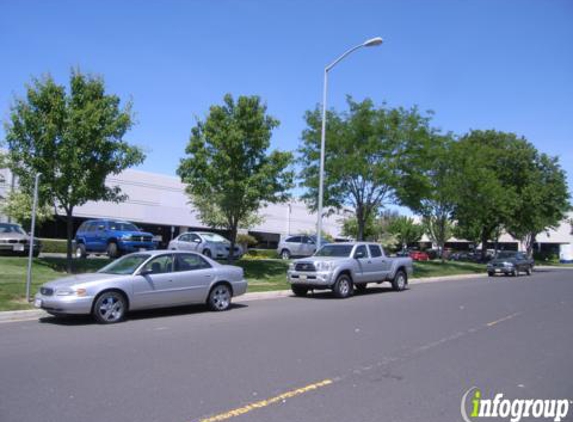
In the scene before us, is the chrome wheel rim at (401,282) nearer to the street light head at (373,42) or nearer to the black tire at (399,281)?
the black tire at (399,281)

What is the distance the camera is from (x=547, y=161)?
44656 millimetres

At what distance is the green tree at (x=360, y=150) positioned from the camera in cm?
2536

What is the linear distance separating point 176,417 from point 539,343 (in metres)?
6.85

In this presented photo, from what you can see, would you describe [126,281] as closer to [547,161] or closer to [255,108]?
[255,108]

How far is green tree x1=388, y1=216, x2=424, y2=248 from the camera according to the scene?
7238cm

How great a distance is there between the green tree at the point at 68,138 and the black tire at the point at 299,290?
7567mm

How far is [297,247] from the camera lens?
111 ft

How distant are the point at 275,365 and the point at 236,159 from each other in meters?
14.6

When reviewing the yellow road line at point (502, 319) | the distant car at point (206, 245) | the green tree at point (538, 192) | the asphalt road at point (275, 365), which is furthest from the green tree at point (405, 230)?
the asphalt road at point (275, 365)

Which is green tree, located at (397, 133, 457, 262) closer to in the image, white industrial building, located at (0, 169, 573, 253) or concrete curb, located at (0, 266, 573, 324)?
concrete curb, located at (0, 266, 573, 324)

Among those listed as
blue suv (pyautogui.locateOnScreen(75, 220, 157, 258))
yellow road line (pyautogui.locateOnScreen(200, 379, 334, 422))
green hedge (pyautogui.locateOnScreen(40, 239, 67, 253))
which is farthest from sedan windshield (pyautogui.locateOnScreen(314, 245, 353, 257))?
green hedge (pyautogui.locateOnScreen(40, 239, 67, 253))

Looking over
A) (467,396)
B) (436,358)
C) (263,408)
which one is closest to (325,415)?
(263,408)

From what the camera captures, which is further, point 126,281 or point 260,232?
point 260,232

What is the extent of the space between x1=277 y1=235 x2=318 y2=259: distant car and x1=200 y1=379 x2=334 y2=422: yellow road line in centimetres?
2713
